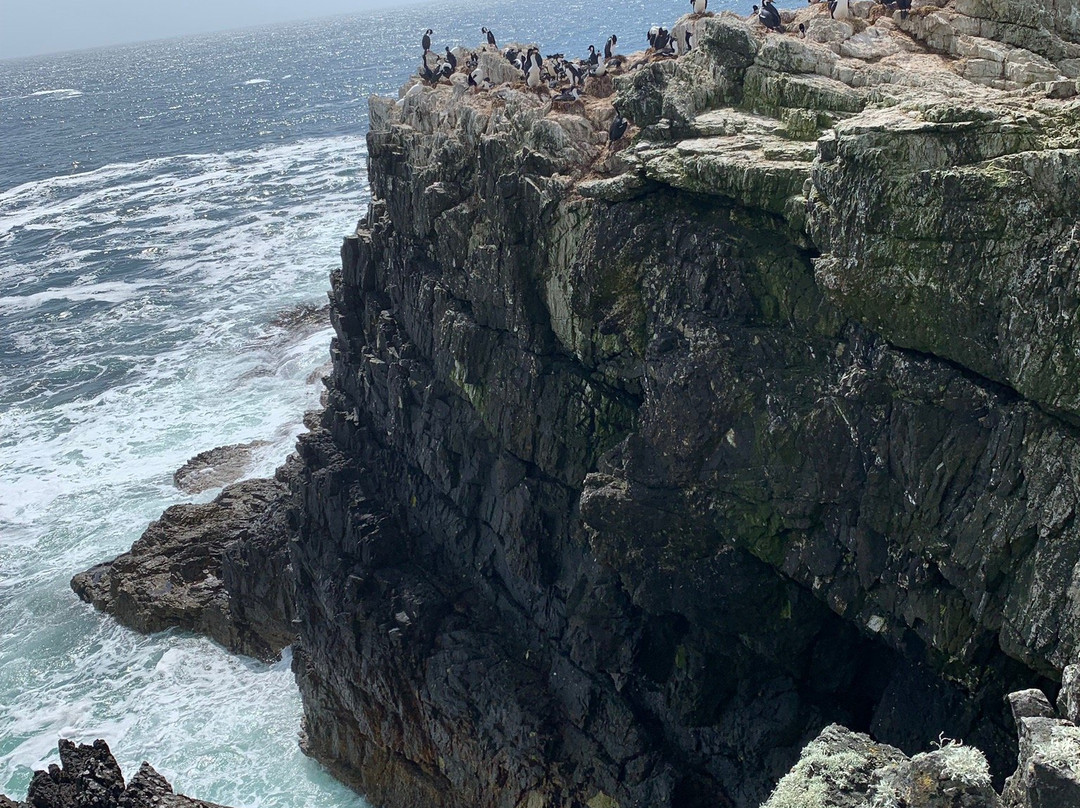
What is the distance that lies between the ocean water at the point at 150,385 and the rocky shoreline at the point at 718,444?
3483mm

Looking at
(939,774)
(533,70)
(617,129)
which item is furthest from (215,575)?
(939,774)

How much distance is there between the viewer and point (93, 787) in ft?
59.2

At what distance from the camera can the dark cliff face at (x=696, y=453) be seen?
15602 mm

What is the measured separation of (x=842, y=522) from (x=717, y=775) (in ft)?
21.6

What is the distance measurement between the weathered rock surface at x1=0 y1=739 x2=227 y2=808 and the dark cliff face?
7577mm

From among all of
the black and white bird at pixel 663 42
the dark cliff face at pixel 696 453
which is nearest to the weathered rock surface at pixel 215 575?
the dark cliff face at pixel 696 453

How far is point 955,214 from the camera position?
1550 centimetres

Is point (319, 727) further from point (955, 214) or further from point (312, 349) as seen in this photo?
point (312, 349)

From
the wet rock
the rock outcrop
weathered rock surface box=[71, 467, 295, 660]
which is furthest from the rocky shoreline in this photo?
the wet rock

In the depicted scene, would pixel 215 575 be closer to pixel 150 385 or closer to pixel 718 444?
pixel 150 385

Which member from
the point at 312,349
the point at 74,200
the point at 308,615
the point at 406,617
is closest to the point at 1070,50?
the point at 406,617

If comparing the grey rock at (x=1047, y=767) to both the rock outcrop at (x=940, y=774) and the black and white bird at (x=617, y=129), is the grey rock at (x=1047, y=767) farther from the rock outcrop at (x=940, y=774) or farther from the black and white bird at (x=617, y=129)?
the black and white bird at (x=617, y=129)

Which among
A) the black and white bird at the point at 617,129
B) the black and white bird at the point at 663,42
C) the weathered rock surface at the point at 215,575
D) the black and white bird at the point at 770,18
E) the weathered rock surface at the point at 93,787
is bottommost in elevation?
the weathered rock surface at the point at 215,575

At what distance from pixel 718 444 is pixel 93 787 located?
13.3 m
